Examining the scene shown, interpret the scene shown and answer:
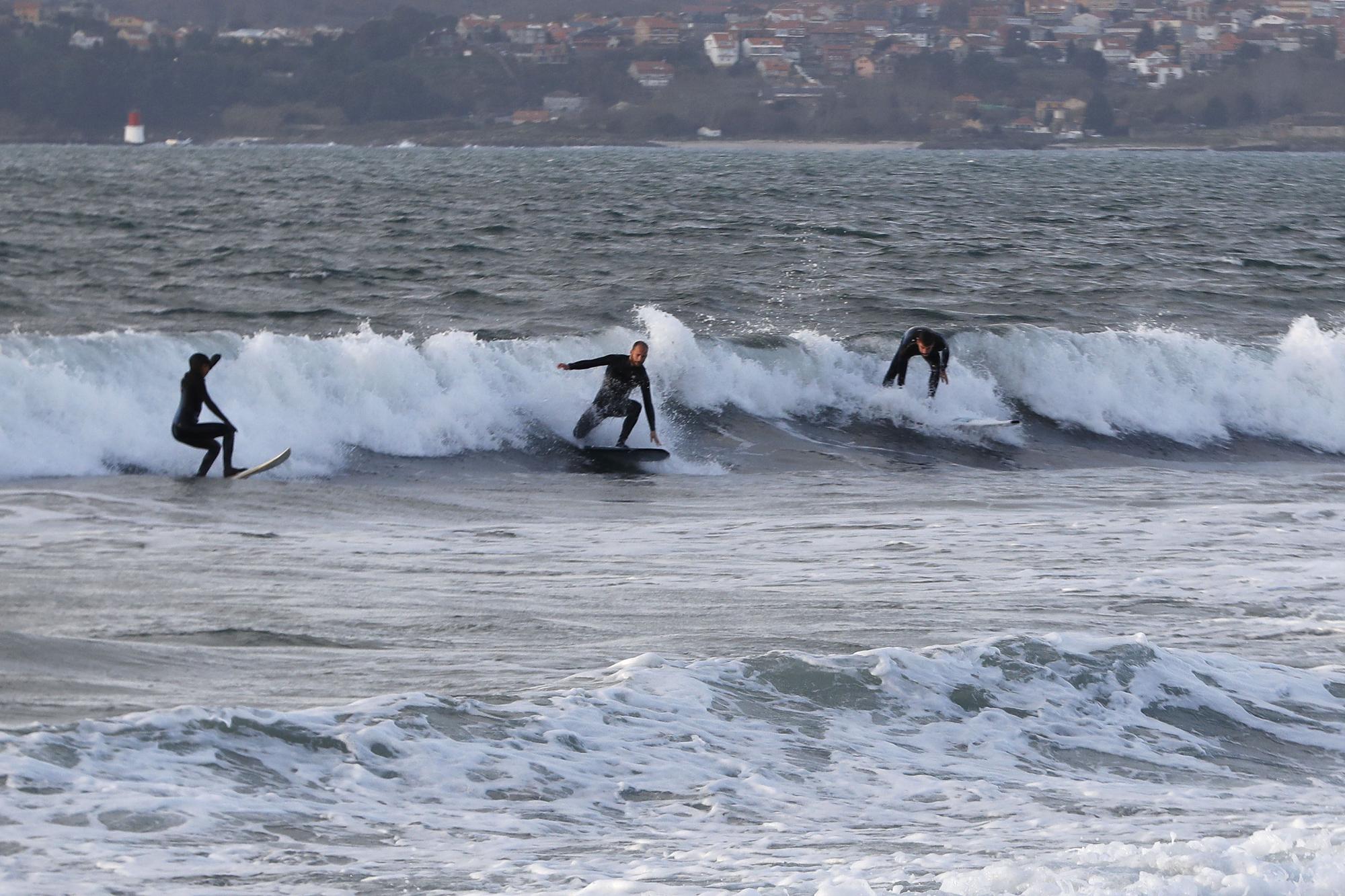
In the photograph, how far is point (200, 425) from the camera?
1359 cm

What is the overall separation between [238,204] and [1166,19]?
558 feet

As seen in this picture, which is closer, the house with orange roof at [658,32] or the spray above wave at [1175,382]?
the spray above wave at [1175,382]

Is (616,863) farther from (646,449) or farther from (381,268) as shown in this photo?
(381,268)

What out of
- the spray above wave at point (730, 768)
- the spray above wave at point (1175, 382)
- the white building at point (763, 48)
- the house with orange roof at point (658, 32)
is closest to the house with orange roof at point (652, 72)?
the house with orange roof at point (658, 32)

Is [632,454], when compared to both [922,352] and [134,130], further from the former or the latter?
[134,130]

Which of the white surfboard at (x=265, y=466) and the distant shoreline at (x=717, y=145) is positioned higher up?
the distant shoreline at (x=717, y=145)

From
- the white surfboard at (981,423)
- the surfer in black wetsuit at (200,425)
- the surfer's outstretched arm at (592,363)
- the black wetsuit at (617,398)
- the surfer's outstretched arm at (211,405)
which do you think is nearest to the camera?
the surfer in black wetsuit at (200,425)

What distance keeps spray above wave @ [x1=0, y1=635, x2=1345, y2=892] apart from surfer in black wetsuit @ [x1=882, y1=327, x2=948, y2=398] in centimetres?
1068

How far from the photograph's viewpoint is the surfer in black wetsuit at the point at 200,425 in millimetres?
13477

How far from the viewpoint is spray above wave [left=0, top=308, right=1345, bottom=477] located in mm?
14578

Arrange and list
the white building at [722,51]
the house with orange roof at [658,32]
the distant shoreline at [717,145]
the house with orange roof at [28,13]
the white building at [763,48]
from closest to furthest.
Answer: the distant shoreline at [717,145] < the house with orange roof at [28,13] < the white building at [722,51] < the white building at [763,48] < the house with orange roof at [658,32]

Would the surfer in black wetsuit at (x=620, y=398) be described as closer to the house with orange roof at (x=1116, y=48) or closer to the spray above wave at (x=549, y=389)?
the spray above wave at (x=549, y=389)

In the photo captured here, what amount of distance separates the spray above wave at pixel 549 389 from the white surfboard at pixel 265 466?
0.32 metres

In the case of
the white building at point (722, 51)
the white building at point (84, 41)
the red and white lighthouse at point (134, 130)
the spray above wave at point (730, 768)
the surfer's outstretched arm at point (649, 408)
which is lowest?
the spray above wave at point (730, 768)
